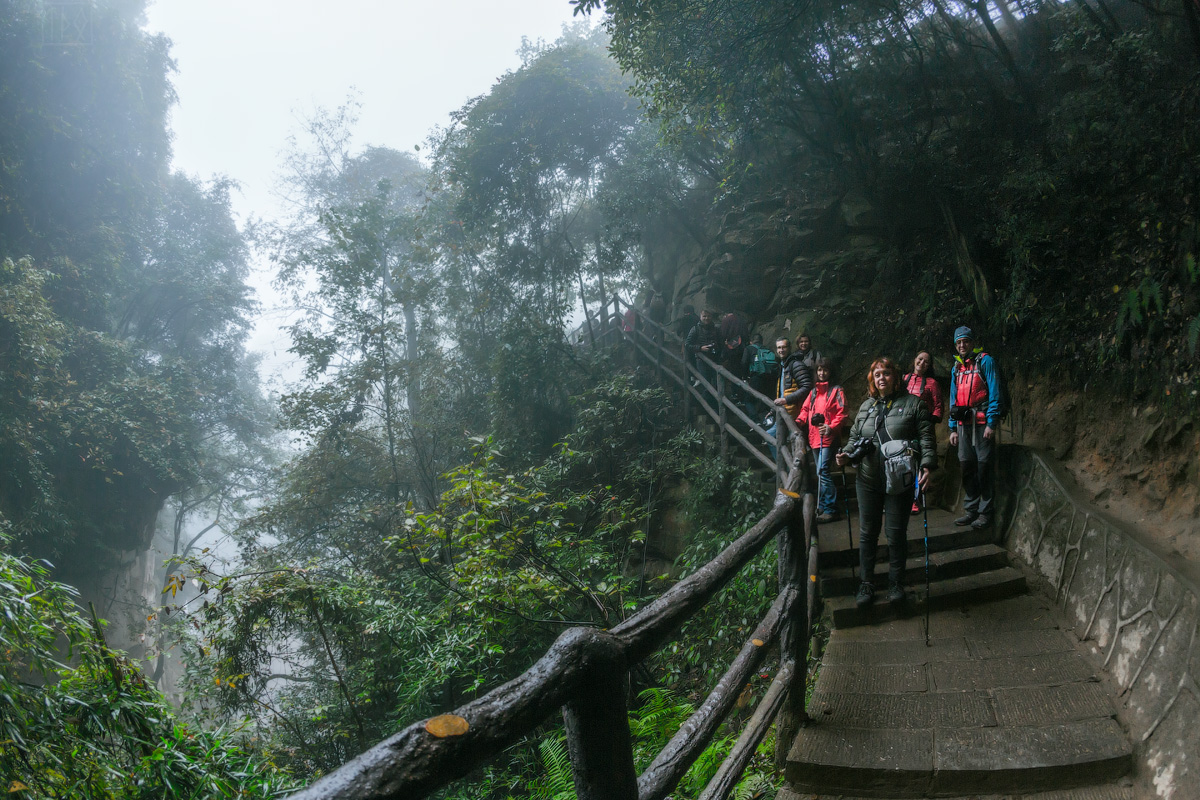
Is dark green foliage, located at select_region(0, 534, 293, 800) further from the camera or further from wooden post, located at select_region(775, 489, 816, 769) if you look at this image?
the camera

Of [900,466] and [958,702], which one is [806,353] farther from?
[958,702]

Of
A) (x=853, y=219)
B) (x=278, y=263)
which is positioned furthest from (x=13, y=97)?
(x=853, y=219)

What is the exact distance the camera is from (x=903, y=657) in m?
3.22

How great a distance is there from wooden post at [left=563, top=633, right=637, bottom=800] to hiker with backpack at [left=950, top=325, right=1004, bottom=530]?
4153 mm

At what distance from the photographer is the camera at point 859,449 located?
12.2 feet

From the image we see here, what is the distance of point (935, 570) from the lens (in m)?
4.03

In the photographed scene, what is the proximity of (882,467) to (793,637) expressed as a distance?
5.09 ft

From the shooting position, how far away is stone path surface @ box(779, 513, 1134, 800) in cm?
225

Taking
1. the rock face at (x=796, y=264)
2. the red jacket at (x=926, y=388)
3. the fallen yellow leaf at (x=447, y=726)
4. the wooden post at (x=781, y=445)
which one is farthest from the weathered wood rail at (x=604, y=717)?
the rock face at (x=796, y=264)

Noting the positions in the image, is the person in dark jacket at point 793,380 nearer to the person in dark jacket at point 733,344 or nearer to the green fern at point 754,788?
the person in dark jacket at point 733,344

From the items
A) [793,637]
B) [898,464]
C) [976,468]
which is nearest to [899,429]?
[898,464]

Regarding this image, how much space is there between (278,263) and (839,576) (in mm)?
19831

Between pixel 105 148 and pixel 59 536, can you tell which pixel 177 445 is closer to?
pixel 59 536

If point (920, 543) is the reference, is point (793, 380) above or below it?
above
